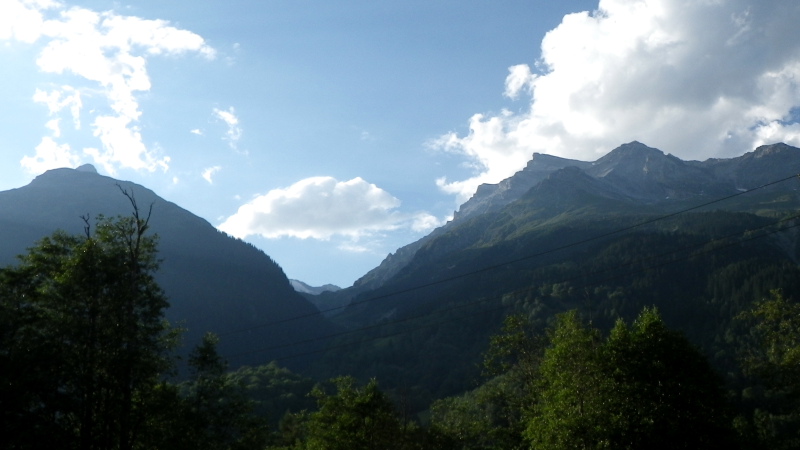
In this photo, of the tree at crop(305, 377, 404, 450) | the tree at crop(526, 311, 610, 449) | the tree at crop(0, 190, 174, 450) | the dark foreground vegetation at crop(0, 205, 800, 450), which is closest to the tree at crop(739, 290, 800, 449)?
the dark foreground vegetation at crop(0, 205, 800, 450)

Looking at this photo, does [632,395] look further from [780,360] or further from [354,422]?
[354,422]

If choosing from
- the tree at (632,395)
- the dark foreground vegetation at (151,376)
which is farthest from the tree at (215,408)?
the tree at (632,395)

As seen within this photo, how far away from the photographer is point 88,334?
36.0 metres

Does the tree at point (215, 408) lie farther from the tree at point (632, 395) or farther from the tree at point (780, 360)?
the tree at point (780, 360)

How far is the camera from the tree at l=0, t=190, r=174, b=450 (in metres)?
33.9

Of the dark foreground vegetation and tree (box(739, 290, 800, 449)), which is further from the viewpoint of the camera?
tree (box(739, 290, 800, 449))

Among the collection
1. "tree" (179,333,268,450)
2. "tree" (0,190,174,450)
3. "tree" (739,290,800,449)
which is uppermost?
"tree" (0,190,174,450)

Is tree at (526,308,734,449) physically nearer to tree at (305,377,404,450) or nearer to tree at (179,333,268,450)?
tree at (305,377,404,450)

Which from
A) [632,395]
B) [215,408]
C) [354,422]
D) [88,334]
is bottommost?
[354,422]

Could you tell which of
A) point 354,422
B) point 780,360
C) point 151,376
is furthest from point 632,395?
point 151,376

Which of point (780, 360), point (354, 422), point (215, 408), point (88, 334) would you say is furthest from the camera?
point (354, 422)

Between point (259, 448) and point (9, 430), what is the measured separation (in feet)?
54.4

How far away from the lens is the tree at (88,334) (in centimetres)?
3388

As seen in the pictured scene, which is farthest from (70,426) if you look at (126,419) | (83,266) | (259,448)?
(259,448)
